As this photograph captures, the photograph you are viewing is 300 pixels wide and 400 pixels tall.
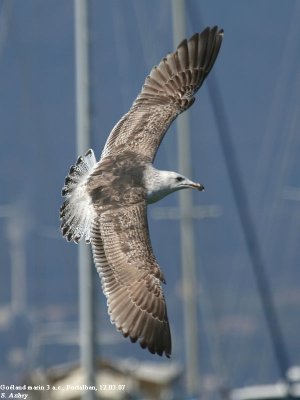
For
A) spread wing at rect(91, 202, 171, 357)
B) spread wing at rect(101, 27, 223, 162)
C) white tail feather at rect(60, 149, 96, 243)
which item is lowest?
spread wing at rect(91, 202, 171, 357)

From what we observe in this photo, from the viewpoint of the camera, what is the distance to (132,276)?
1636cm

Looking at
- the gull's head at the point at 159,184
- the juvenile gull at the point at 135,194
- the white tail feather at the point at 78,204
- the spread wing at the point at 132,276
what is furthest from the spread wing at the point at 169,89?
Answer: the spread wing at the point at 132,276

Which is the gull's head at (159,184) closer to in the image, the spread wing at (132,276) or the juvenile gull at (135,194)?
the juvenile gull at (135,194)

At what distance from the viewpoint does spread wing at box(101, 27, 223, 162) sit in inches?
704

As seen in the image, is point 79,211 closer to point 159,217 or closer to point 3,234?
point 159,217

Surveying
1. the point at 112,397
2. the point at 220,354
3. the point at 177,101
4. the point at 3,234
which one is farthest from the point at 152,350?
the point at 3,234

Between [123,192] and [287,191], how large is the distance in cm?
1411

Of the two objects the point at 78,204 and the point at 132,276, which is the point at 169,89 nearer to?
the point at 78,204

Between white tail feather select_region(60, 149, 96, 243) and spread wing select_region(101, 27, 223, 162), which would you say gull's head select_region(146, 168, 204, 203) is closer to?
white tail feather select_region(60, 149, 96, 243)

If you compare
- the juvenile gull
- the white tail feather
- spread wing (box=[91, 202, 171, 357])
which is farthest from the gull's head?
the white tail feather

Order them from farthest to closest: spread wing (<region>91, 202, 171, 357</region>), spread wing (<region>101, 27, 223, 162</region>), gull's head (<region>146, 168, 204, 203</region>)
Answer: spread wing (<region>101, 27, 223, 162</region>) < gull's head (<region>146, 168, 204, 203</region>) < spread wing (<region>91, 202, 171, 357</region>)

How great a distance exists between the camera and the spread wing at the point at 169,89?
1788 centimetres

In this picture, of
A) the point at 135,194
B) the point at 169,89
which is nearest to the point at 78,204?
the point at 135,194

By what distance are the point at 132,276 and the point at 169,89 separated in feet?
8.79
